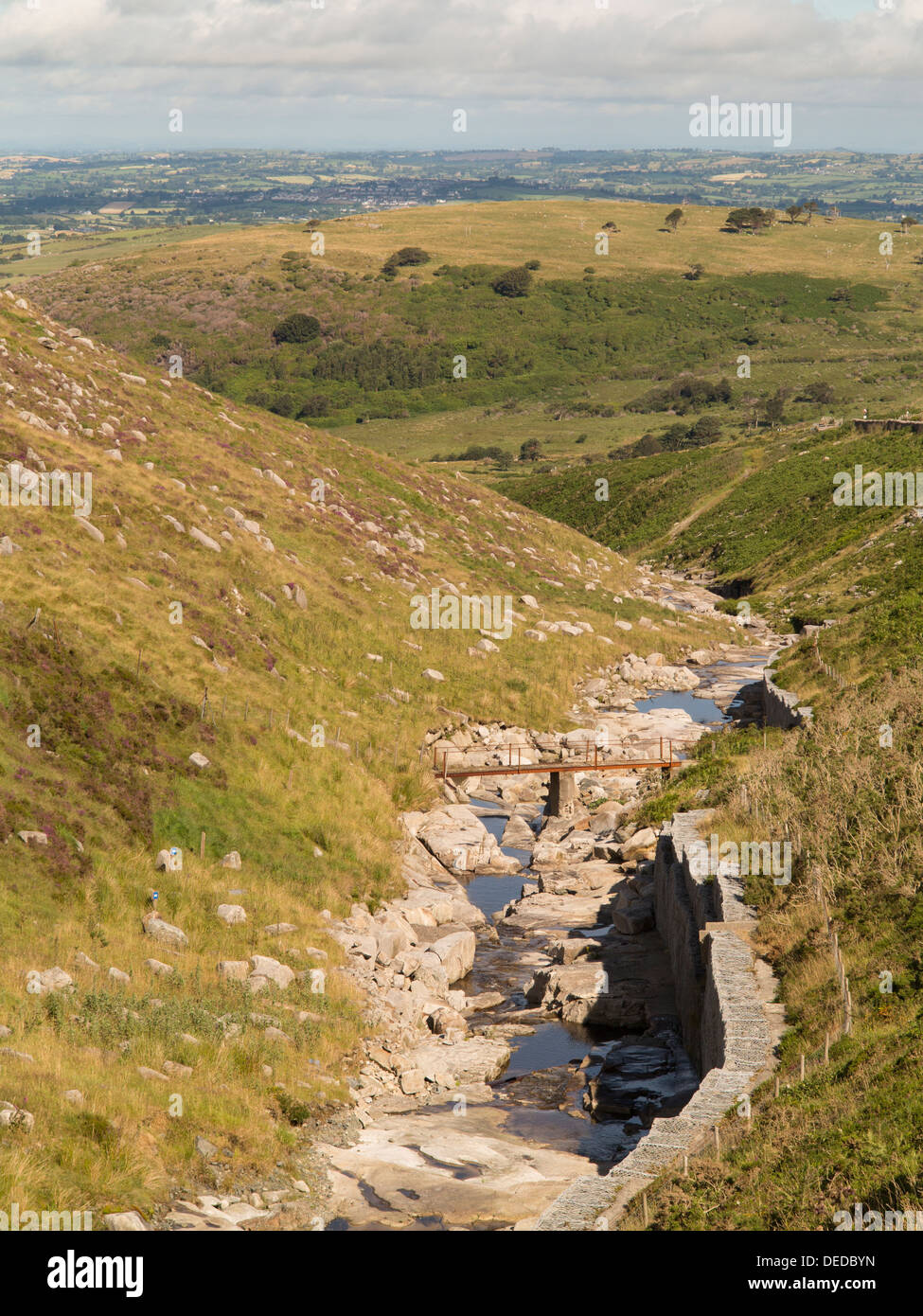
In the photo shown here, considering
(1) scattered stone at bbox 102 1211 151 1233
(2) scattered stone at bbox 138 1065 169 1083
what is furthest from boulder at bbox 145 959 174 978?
(1) scattered stone at bbox 102 1211 151 1233

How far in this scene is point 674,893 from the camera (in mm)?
31422

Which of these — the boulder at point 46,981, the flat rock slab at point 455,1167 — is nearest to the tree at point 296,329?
the boulder at point 46,981

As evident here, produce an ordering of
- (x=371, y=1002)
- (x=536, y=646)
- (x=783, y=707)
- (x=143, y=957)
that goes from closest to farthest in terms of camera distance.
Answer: (x=143, y=957) < (x=371, y=1002) < (x=783, y=707) < (x=536, y=646)

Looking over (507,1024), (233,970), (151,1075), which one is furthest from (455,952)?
(151,1075)

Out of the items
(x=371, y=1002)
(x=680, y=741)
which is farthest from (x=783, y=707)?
(x=371, y=1002)

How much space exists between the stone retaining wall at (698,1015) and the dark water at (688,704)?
2046 cm

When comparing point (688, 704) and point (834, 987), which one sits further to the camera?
point (688, 704)

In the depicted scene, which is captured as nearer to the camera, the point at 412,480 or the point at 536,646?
the point at 536,646

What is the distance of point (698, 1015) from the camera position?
26609 millimetres

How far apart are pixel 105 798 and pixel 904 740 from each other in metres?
19.4

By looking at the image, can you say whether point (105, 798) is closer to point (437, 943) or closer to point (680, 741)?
point (437, 943)

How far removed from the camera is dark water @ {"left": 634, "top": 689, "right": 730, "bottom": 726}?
55438 millimetres
